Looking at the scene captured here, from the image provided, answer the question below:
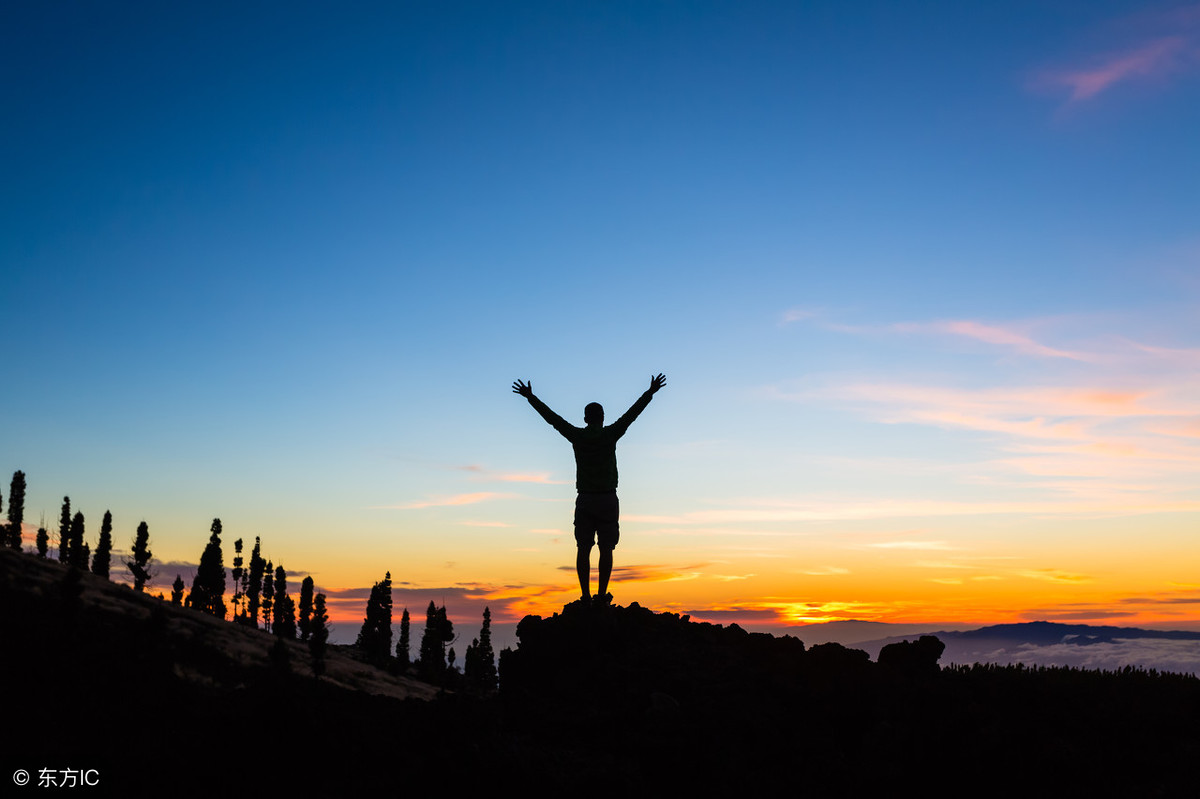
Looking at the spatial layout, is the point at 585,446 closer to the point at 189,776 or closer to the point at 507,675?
the point at 507,675

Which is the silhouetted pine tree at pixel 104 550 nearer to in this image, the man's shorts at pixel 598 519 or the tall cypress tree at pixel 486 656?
the tall cypress tree at pixel 486 656

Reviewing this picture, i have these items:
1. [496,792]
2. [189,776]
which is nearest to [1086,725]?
[496,792]

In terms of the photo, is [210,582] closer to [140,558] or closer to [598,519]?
[140,558]

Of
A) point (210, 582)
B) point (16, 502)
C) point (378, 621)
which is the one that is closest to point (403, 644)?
point (378, 621)

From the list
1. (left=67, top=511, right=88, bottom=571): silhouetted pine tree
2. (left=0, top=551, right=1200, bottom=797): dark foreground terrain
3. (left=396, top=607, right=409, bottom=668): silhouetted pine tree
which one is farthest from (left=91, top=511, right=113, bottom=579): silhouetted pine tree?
(left=0, top=551, right=1200, bottom=797): dark foreground terrain

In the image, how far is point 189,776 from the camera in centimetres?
953

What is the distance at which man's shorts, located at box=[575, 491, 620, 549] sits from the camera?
555 inches

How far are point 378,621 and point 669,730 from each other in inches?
5747

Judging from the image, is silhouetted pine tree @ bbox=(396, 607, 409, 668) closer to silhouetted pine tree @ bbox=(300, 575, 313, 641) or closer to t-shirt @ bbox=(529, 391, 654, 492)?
silhouetted pine tree @ bbox=(300, 575, 313, 641)

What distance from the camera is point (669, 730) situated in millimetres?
10625

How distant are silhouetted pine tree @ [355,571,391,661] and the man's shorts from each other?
5379 inches

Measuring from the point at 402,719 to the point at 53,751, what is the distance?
16.7ft

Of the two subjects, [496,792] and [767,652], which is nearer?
[496,792]

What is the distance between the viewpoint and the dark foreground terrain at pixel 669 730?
9.35 metres
